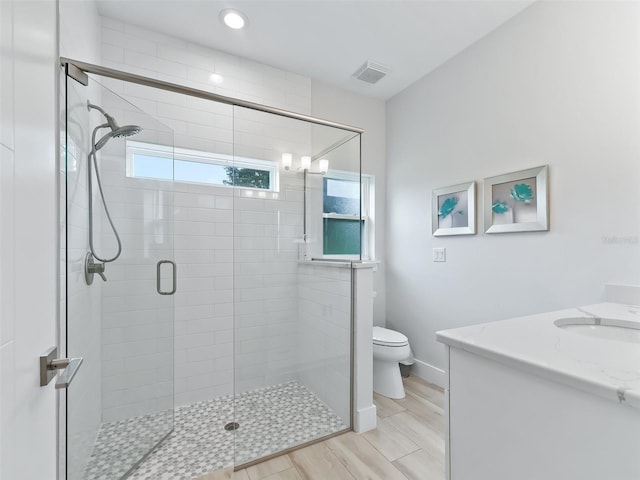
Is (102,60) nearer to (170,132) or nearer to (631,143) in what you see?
(170,132)

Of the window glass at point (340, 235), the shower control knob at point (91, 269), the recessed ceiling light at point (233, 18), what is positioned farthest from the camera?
the window glass at point (340, 235)

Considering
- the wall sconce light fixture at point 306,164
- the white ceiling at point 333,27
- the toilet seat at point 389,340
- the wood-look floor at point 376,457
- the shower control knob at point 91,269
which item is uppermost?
the white ceiling at point 333,27

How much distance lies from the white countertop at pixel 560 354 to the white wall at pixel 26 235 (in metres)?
0.96

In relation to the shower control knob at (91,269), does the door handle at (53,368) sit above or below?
below

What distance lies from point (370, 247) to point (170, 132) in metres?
2.07

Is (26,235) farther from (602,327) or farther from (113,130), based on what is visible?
(602,327)

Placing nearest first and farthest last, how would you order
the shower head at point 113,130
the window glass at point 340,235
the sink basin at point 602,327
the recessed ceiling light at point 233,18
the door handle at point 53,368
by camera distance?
the door handle at point 53,368 < the sink basin at point 602,327 < the shower head at point 113,130 < the recessed ceiling light at point 233,18 < the window glass at point 340,235

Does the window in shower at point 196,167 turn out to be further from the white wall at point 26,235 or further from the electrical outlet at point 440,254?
the electrical outlet at point 440,254

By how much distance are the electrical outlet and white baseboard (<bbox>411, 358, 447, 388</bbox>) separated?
933 mm

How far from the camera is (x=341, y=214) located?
87.0 inches

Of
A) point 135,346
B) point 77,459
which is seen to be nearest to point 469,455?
point 77,459

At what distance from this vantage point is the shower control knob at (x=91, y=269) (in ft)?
4.91

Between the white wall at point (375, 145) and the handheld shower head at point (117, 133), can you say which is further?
the white wall at point (375, 145)

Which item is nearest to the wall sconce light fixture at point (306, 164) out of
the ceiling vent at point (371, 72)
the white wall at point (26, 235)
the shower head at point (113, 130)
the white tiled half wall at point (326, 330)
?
the white tiled half wall at point (326, 330)
